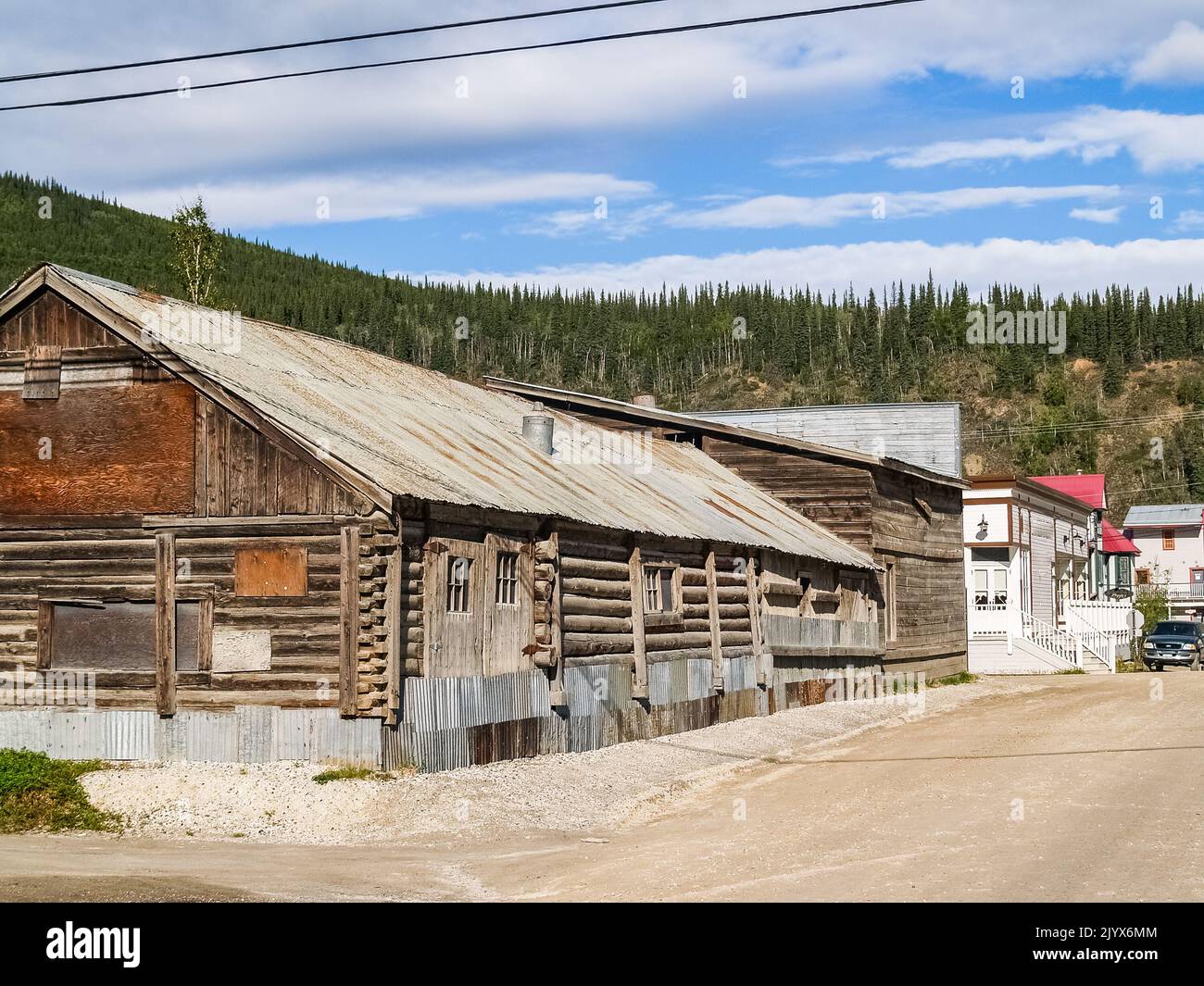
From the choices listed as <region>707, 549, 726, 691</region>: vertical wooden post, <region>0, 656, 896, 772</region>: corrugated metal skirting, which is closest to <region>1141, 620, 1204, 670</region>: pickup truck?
<region>707, 549, 726, 691</region>: vertical wooden post

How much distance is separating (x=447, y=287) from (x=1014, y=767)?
171 meters

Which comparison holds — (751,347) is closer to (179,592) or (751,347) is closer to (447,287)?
(447,287)

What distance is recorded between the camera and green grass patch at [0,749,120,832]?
17031mm

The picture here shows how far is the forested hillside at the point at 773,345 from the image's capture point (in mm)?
159250

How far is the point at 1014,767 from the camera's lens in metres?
21.2

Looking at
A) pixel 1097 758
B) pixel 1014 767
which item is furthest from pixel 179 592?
pixel 1097 758

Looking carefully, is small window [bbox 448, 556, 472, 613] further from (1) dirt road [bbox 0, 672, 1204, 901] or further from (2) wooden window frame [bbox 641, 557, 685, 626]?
(2) wooden window frame [bbox 641, 557, 685, 626]

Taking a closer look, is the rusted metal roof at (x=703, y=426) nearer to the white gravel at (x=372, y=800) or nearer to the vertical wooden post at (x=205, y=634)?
the white gravel at (x=372, y=800)

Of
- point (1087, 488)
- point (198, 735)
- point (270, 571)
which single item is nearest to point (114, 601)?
point (198, 735)

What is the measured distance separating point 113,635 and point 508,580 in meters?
5.46

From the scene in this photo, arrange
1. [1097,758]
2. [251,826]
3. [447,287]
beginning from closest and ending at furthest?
[251,826], [1097,758], [447,287]

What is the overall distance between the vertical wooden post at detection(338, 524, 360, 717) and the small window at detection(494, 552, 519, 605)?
2882 millimetres

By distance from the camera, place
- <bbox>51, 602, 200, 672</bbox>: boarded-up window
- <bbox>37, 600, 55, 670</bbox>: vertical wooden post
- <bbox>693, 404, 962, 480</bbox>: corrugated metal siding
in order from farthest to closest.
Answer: <bbox>693, 404, 962, 480</bbox>: corrugated metal siding → <bbox>37, 600, 55, 670</bbox>: vertical wooden post → <bbox>51, 602, 200, 672</bbox>: boarded-up window
